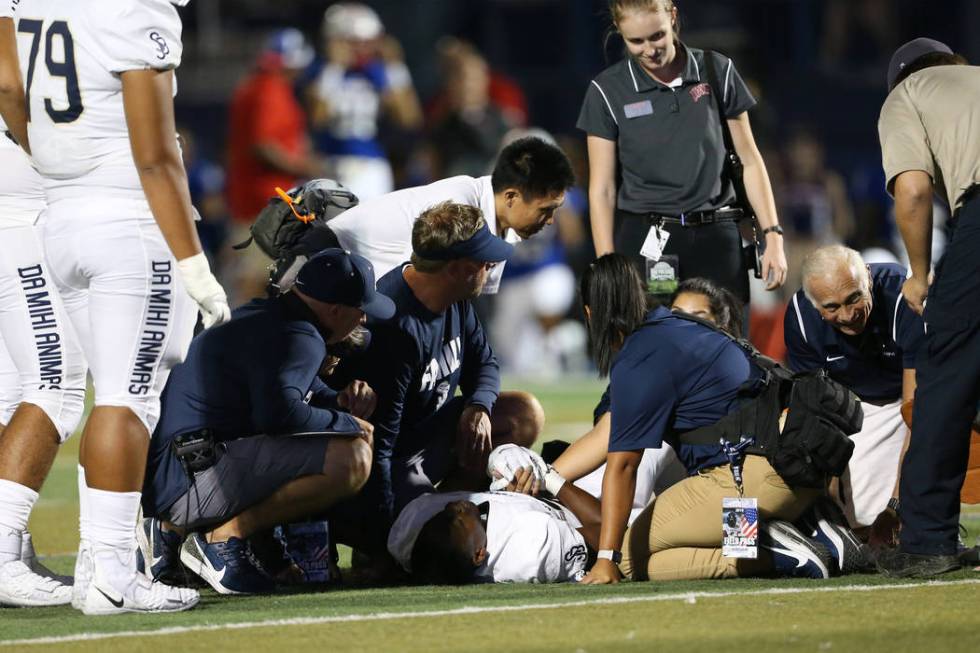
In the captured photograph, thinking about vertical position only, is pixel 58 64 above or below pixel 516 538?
above

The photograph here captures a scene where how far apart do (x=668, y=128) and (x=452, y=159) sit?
7.33m

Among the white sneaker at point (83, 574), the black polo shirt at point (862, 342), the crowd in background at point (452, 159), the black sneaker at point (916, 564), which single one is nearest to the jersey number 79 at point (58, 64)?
the white sneaker at point (83, 574)

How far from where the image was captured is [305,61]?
15.6 m

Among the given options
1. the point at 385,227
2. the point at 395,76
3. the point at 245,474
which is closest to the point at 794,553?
the point at 245,474

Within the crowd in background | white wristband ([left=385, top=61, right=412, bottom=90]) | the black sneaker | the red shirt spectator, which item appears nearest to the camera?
the black sneaker

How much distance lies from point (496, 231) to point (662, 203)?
2.65 feet

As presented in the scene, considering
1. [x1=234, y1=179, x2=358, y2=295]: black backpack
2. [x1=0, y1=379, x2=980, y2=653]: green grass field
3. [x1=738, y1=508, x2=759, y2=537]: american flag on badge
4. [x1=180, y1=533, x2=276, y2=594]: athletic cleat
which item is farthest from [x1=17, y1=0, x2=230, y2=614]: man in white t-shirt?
[x1=738, y1=508, x2=759, y2=537]: american flag on badge

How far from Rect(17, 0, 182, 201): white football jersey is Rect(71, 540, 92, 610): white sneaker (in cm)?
109

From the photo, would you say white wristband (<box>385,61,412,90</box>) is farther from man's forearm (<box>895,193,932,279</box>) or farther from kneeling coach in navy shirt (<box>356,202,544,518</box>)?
man's forearm (<box>895,193,932,279</box>)

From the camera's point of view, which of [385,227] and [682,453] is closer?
[682,453]

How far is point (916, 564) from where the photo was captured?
5.69 meters

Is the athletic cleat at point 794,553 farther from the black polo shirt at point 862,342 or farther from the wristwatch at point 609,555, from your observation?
the black polo shirt at point 862,342

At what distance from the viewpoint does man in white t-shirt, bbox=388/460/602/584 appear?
19.8 ft

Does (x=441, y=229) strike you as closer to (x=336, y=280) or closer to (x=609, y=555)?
(x=336, y=280)
